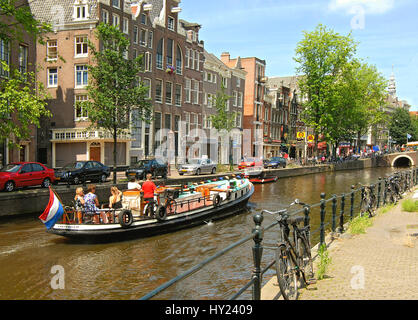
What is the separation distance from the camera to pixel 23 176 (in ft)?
70.4

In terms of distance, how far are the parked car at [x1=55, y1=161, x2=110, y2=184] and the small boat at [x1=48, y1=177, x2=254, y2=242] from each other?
8511 millimetres

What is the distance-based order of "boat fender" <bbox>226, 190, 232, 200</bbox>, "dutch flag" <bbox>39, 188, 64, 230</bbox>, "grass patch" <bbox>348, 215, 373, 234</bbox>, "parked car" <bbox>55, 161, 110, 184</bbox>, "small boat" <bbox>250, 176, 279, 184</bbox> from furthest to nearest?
"small boat" <bbox>250, 176, 279, 184</bbox>, "parked car" <bbox>55, 161, 110, 184</bbox>, "boat fender" <bbox>226, 190, 232, 200</bbox>, "dutch flag" <bbox>39, 188, 64, 230</bbox>, "grass patch" <bbox>348, 215, 373, 234</bbox>

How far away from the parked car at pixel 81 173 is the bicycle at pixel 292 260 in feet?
65.1

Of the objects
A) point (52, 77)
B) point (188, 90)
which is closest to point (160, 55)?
point (188, 90)

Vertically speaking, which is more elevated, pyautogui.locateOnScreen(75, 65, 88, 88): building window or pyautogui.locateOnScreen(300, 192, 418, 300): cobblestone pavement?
pyautogui.locateOnScreen(75, 65, 88, 88): building window

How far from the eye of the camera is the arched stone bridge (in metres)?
70.6

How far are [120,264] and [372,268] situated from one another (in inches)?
305

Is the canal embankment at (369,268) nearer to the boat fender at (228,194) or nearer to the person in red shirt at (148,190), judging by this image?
the person in red shirt at (148,190)

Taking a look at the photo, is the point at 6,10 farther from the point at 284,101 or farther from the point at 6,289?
the point at 284,101

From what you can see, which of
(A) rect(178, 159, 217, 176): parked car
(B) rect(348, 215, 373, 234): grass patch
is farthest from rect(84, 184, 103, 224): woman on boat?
(A) rect(178, 159, 217, 176): parked car

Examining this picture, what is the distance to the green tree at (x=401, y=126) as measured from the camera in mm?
101125

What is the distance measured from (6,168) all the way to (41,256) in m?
10.4

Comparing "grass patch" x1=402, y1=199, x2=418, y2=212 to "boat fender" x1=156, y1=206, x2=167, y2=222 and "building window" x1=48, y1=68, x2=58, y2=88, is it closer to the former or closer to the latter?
"boat fender" x1=156, y1=206, x2=167, y2=222
